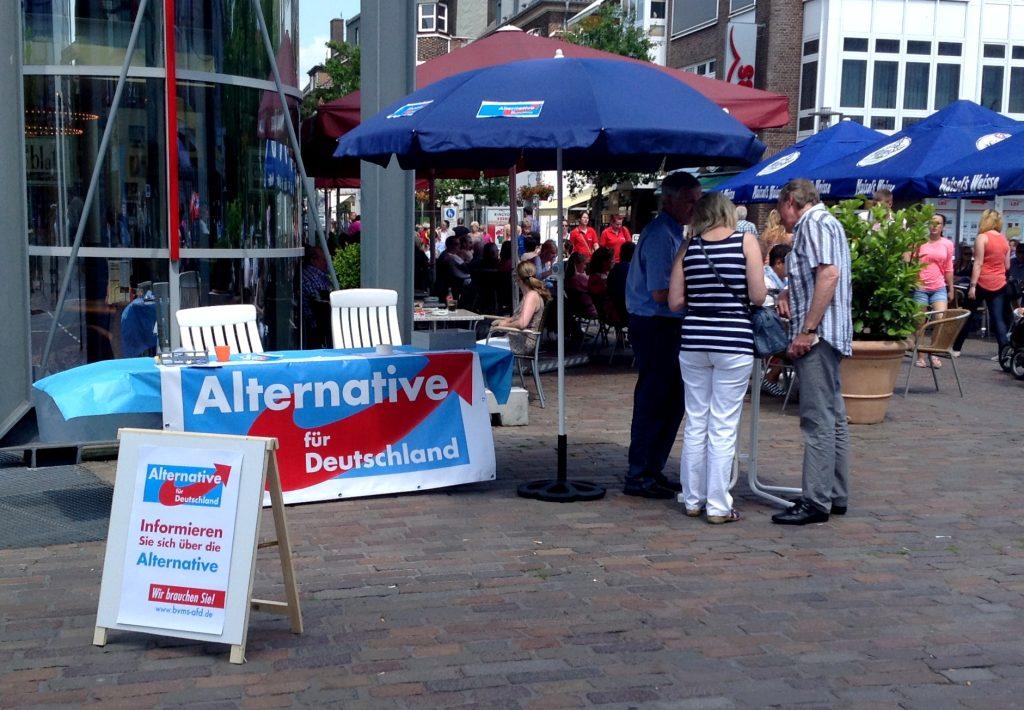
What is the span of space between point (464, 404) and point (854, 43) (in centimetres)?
3420

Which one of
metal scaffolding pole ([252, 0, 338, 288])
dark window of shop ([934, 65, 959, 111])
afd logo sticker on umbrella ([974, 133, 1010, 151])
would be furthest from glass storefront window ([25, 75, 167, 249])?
dark window of shop ([934, 65, 959, 111])

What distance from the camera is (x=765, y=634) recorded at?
476 cm

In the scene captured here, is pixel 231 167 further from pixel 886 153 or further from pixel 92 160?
pixel 886 153

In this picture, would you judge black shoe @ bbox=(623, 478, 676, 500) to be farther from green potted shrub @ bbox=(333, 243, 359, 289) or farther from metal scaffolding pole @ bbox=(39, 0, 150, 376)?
green potted shrub @ bbox=(333, 243, 359, 289)

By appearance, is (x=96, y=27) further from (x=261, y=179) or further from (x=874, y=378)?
(x=874, y=378)

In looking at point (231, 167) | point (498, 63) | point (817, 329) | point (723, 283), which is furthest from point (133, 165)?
point (817, 329)

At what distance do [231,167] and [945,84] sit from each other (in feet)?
112

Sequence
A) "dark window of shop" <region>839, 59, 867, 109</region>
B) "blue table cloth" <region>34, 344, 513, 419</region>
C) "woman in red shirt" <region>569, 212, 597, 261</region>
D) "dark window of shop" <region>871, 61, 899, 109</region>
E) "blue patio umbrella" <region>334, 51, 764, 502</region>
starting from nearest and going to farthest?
"blue patio umbrella" <region>334, 51, 764, 502</region>, "blue table cloth" <region>34, 344, 513, 419</region>, "woman in red shirt" <region>569, 212, 597, 261</region>, "dark window of shop" <region>839, 59, 867, 109</region>, "dark window of shop" <region>871, 61, 899, 109</region>

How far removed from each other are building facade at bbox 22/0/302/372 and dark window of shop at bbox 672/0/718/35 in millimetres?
35905

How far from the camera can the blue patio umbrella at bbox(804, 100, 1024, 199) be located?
1472 centimetres

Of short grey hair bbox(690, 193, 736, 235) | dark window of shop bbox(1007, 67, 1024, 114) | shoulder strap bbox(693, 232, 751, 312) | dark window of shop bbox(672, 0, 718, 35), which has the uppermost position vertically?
dark window of shop bbox(672, 0, 718, 35)

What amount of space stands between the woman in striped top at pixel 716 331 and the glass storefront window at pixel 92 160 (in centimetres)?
479

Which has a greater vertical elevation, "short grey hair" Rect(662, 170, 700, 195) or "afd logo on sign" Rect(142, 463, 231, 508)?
"short grey hair" Rect(662, 170, 700, 195)

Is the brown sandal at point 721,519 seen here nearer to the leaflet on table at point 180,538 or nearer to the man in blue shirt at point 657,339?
the man in blue shirt at point 657,339
